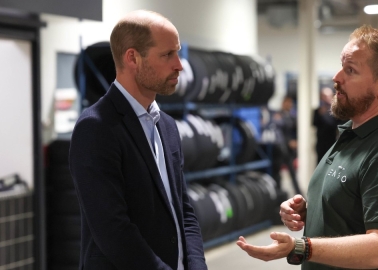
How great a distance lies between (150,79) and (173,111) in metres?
5.32

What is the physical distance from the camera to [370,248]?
194 cm

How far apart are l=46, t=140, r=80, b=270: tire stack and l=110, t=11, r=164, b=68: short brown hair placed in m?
3.58

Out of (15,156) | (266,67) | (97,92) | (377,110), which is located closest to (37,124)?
(15,156)

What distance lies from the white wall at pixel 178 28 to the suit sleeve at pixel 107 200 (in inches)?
85.2

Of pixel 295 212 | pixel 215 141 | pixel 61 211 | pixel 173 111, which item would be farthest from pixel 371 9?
pixel 295 212

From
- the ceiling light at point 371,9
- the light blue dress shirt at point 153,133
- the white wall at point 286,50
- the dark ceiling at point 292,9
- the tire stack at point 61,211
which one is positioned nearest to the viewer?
the light blue dress shirt at point 153,133

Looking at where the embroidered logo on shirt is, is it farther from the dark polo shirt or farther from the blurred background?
the blurred background

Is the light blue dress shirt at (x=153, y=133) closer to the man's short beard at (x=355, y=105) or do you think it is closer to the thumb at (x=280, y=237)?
the thumb at (x=280, y=237)

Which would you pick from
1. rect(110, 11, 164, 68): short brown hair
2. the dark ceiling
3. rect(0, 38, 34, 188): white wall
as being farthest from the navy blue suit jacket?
the dark ceiling

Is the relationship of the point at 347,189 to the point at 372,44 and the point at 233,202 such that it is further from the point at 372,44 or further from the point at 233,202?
the point at 233,202

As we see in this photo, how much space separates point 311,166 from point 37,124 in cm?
704

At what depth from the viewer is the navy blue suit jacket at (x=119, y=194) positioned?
2.05 metres

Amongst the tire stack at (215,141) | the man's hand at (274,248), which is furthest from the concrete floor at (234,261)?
the man's hand at (274,248)

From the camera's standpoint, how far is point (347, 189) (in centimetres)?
208
